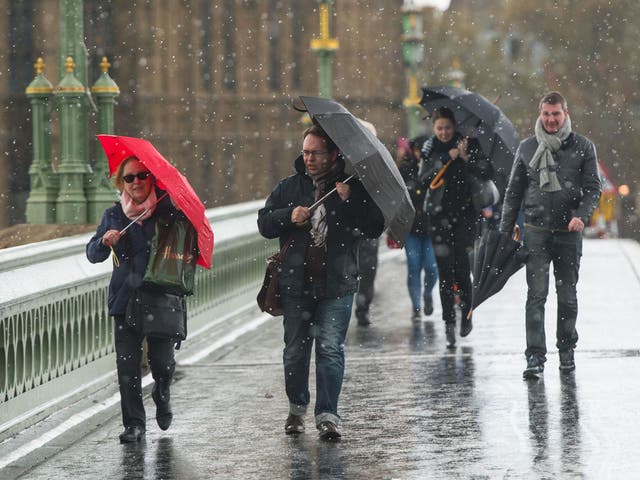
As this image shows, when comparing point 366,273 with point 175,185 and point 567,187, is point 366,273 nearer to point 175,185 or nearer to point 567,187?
point 567,187

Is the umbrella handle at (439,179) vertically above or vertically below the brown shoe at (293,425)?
above

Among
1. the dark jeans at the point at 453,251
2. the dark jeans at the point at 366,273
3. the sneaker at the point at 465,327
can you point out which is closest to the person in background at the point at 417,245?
the dark jeans at the point at 366,273

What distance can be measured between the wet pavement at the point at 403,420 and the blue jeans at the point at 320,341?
0.21 meters

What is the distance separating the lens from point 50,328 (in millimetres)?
9844

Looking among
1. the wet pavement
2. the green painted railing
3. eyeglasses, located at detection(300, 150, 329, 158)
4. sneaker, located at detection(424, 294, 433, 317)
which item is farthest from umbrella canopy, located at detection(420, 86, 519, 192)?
eyeglasses, located at detection(300, 150, 329, 158)

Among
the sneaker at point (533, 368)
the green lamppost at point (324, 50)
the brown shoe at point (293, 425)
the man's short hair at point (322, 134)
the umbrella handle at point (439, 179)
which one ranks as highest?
the green lamppost at point (324, 50)

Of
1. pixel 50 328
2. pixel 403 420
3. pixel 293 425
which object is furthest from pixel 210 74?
pixel 293 425

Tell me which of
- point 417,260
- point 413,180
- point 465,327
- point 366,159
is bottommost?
point 465,327

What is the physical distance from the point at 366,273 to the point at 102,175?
268 centimetres

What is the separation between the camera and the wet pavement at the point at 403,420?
8164mm

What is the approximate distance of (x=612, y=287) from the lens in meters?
18.5

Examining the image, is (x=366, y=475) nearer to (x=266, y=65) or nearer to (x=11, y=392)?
(x=11, y=392)

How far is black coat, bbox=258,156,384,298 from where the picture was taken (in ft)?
29.3

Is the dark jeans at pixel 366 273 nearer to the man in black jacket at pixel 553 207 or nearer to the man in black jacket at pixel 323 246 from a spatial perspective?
the man in black jacket at pixel 553 207
